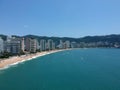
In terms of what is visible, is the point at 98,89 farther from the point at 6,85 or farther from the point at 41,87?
the point at 6,85

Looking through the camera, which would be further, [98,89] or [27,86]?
[27,86]

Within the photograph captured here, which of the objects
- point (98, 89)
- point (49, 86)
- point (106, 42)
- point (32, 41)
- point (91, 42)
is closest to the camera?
point (98, 89)

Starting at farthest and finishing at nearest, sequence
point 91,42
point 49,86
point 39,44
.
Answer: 1. point 91,42
2. point 39,44
3. point 49,86

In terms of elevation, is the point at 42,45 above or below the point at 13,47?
above

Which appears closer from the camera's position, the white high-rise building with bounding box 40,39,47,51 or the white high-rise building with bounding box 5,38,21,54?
the white high-rise building with bounding box 5,38,21,54

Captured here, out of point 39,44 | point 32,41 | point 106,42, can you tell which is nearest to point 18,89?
point 32,41

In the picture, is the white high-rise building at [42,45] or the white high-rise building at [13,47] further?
the white high-rise building at [42,45]

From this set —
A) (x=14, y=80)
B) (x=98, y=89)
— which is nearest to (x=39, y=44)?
(x=14, y=80)

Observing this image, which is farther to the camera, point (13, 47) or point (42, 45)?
point (42, 45)

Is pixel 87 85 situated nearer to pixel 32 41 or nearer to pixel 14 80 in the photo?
pixel 14 80
